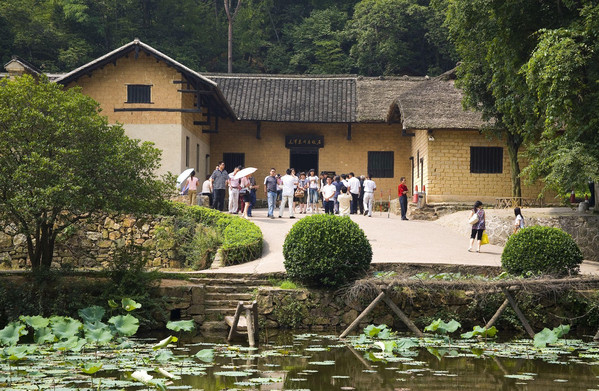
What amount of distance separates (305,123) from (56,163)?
66.3 feet

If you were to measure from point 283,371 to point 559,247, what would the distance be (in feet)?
25.1

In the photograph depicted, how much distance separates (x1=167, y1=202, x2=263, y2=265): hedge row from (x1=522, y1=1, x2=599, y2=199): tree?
22.1 ft

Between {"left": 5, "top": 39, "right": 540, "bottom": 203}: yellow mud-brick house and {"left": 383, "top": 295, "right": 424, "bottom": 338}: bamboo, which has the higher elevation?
{"left": 5, "top": 39, "right": 540, "bottom": 203}: yellow mud-brick house

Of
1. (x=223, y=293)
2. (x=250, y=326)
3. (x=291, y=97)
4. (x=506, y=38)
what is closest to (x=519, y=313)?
→ (x=250, y=326)

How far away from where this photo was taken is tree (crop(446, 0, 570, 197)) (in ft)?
65.8

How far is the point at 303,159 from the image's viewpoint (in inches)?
1369

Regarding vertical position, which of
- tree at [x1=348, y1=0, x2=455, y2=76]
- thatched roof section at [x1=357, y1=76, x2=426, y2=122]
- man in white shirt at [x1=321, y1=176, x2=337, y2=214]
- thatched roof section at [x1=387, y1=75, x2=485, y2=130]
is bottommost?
man in white shirt at [x1=321, y1=176, x2=337, y2=214]

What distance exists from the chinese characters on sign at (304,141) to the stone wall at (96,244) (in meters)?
12.7

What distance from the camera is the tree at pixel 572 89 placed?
696 inches

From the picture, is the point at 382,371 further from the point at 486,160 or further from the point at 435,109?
the point at 486,160

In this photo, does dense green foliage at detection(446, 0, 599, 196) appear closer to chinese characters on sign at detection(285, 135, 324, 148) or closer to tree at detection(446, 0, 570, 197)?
tree at detection(446, 0, 570, 197)

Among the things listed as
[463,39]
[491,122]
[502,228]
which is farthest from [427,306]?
[491,122]

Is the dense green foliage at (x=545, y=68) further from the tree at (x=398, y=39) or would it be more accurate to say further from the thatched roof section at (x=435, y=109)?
the tree at (x=398, y=39)

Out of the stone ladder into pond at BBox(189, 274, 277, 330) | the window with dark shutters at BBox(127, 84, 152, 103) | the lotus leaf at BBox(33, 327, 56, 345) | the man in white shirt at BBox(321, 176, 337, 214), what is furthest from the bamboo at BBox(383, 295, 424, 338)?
the window with dark shutters at BBox(127, 84, 152, 103)
